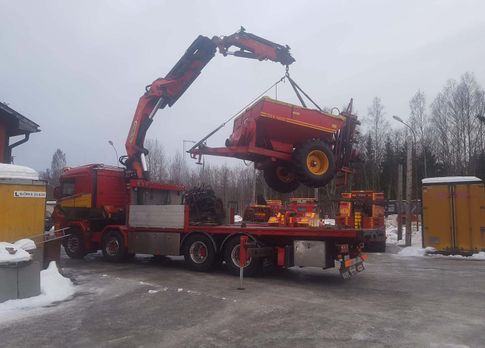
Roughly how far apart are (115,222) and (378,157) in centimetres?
4340

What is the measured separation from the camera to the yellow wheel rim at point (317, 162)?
445 inches

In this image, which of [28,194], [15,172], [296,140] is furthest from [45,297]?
[296,140]

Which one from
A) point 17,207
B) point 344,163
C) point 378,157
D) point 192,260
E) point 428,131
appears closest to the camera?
point 17,207

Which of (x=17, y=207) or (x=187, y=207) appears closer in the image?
(x=17, y=207)

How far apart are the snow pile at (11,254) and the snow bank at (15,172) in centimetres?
189

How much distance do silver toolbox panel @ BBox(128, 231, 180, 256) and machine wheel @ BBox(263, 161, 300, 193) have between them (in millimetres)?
3188

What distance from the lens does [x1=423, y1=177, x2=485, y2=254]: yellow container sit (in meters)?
17.8

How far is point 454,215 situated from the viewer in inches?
715

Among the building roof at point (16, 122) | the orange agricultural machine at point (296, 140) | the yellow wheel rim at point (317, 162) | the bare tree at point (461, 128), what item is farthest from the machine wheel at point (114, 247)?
the bare tree at point (461, 128)

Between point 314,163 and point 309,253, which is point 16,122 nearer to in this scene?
point 314,163

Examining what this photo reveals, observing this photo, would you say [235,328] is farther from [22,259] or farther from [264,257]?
[264,257]

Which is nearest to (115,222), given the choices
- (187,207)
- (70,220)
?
(70,220)

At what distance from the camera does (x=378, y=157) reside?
54.2 m

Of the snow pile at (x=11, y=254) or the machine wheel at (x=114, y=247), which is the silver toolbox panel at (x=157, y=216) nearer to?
the machine wheel at (x=114, y=247)
